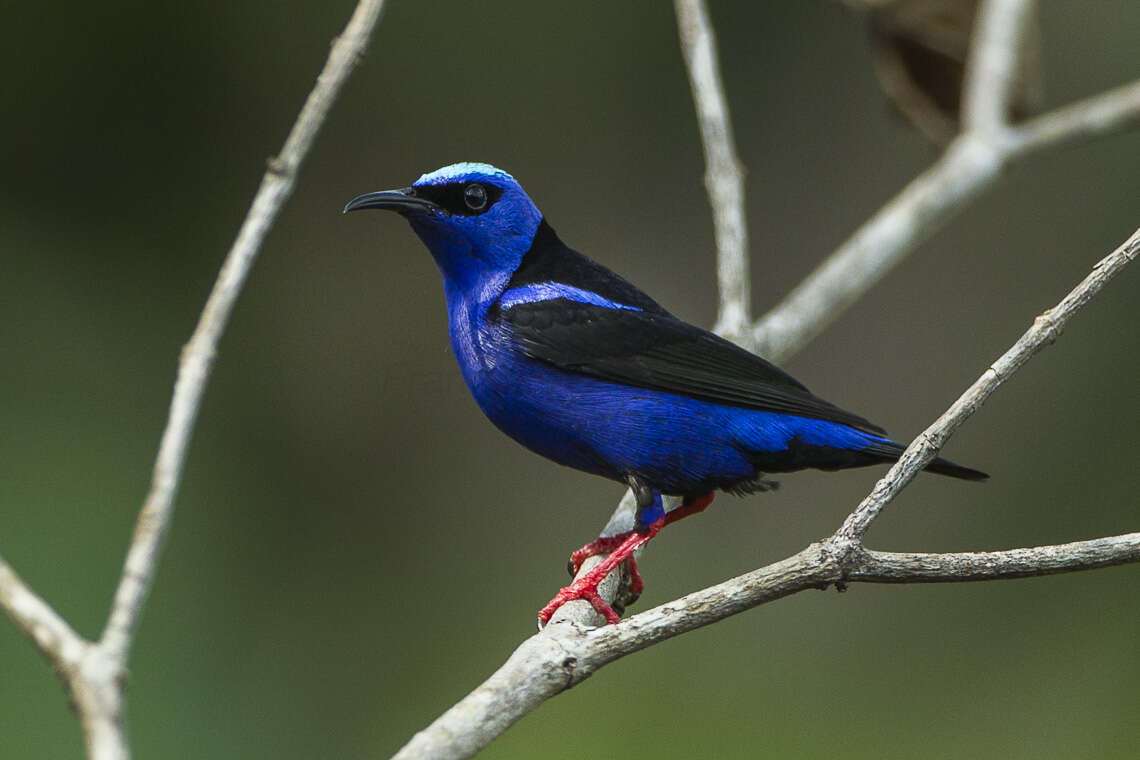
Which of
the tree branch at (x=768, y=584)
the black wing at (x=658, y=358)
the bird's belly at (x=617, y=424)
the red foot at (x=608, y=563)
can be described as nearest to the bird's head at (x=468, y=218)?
the black wing at (x=658, y=358)

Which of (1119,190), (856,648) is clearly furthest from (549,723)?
(1119,190)

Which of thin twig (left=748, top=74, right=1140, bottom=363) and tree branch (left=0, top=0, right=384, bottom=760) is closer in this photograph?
tree branch (left=0, top=0, right=384, bottom=760)

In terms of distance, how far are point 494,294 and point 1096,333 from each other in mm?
A: 3798

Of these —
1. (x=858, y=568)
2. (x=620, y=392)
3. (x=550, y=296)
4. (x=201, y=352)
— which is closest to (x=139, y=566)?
(x=201, y=352)

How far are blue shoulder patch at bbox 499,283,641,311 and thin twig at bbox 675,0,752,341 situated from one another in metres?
0.44

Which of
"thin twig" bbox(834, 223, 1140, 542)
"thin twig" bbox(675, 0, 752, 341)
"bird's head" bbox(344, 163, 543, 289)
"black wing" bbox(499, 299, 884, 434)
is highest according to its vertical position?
"thin twig" bbox(675, 0, 752, 341)

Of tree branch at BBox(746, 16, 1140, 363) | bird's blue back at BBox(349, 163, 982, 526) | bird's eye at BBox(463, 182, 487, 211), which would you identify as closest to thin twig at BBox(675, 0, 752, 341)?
tree branch at BBox(746, 16, 1140, 363)

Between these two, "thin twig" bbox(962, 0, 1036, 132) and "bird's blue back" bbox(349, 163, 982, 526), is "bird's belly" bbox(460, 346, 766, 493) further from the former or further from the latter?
"thin twig" bbox(962, 0, 1036, 132)

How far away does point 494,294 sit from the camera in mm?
3721

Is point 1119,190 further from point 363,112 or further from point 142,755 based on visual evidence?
point 142,755

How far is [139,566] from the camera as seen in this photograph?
1.85 meters

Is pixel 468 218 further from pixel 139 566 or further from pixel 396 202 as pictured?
pixel 139 566

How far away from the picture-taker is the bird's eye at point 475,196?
3.71 metres

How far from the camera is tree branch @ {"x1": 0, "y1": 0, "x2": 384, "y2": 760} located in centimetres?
177
